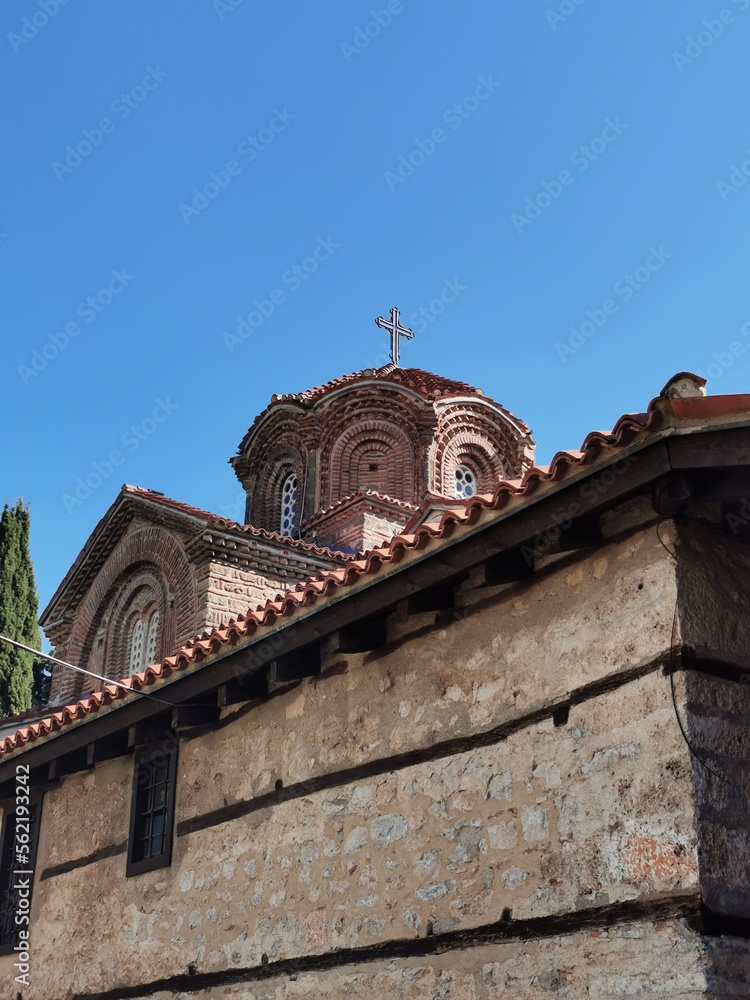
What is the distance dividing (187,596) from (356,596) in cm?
824

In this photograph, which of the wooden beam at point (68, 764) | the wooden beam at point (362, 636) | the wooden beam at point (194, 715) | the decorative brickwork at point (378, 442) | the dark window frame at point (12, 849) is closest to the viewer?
the wooden beam at point (362, 636)

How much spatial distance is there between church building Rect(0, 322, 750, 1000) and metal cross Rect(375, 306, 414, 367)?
1253 cm

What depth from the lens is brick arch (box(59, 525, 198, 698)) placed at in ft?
46.8

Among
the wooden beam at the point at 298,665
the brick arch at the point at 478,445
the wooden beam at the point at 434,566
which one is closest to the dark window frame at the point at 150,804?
the wooden beam at the point at 434,566

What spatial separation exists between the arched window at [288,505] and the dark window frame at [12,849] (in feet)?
28.1

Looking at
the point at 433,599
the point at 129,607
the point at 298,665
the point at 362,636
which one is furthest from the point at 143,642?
the point at 433,599

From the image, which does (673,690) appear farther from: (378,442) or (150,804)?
(378,442)

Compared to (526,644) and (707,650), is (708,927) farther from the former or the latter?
(526,644)

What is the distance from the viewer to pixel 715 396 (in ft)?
15.5

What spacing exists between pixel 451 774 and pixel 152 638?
1009cm

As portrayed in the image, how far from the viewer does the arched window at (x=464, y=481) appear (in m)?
17.8

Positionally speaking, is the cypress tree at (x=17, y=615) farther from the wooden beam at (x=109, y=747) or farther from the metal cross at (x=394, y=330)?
the wooden beam at (x=109, y=747)

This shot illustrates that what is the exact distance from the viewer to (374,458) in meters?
17.9

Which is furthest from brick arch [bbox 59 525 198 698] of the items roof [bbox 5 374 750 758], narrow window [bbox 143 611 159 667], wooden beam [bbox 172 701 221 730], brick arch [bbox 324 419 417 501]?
wooden beam [bbox 172 701 221 730]
